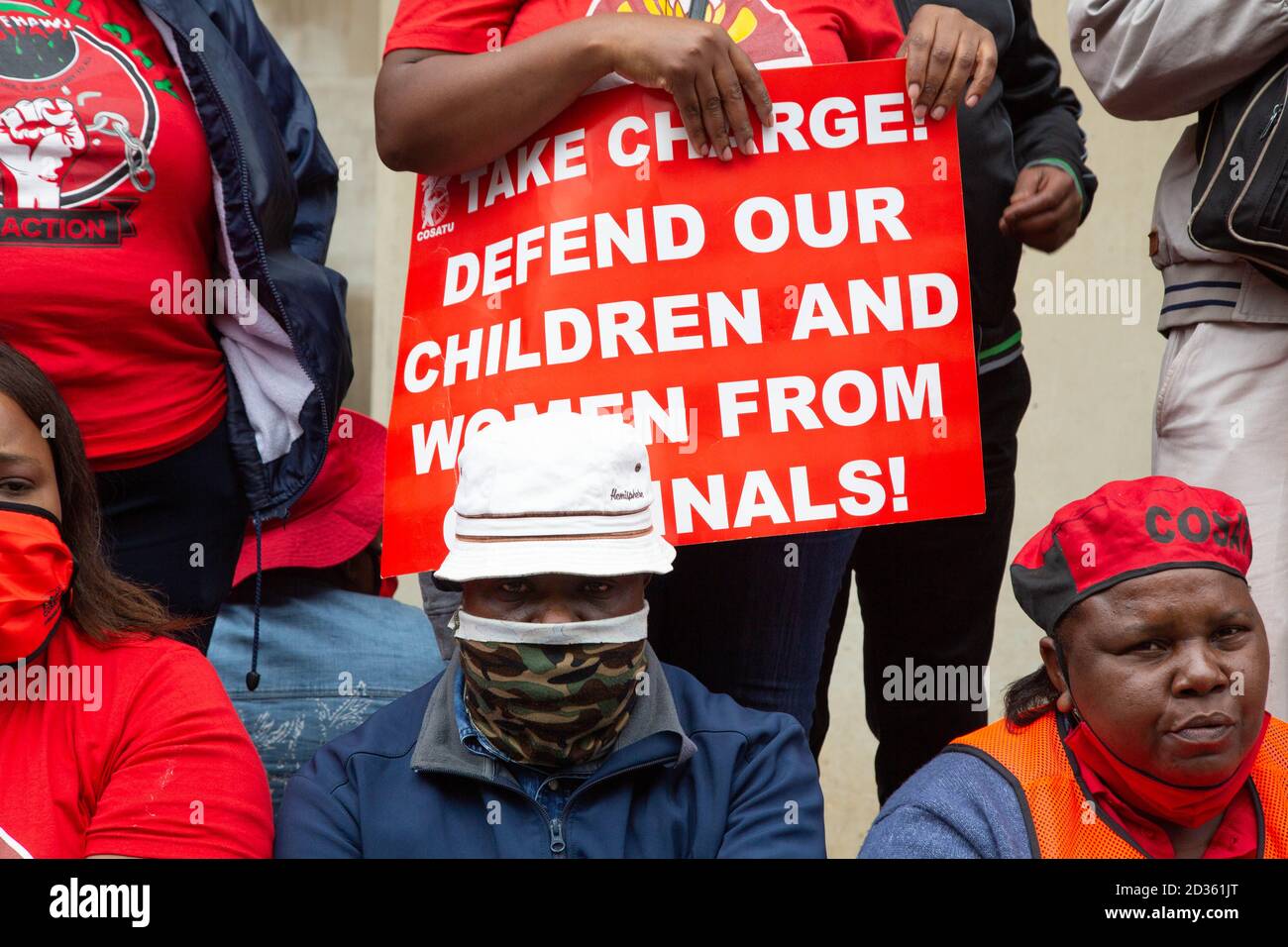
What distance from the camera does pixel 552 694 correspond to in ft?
8.77

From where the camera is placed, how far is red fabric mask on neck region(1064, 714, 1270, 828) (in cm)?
275

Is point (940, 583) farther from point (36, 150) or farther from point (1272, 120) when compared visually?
point (36, 150)

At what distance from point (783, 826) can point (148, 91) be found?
1796mm

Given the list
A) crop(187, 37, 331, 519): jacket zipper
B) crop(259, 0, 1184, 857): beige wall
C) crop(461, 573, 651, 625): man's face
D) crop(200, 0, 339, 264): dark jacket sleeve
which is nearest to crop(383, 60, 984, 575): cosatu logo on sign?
crop(461, 573, 651, 625): man's face

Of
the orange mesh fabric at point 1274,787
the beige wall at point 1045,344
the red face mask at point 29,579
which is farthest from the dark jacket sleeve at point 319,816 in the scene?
the beige wall at point 1045,344

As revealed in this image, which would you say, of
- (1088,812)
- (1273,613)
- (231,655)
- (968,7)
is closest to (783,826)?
(1088,812)

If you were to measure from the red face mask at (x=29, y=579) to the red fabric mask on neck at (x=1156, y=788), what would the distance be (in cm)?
165

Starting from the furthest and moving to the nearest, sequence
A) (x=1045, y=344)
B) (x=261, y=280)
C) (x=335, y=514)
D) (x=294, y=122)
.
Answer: (x=1045, y=344), (x=335, y=514), (x=294, y=122), (x=261, y=280)

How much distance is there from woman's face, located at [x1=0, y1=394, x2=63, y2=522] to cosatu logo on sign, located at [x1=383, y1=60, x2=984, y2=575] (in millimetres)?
604

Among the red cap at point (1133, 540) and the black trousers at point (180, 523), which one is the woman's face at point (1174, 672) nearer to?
the red cap at point (1133, 540)

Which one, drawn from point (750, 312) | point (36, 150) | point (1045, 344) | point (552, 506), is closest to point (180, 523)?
point (36, 150)

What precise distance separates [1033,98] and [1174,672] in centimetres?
151

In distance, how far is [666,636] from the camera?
3143 millimetres
